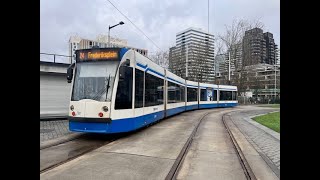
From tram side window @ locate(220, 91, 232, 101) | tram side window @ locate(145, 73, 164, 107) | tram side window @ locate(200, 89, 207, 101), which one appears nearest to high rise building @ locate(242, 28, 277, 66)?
tram side window @ locate(220, 91, 232, 101)

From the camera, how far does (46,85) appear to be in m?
16.3

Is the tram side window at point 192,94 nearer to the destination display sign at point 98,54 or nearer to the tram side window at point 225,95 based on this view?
the tram side window at point 225,95

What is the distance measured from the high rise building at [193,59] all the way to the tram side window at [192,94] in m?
19.9

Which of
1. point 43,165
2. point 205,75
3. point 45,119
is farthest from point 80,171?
point 205,75

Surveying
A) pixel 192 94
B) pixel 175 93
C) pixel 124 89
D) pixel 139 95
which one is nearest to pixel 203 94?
pixel 192 94

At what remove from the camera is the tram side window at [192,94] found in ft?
83.4

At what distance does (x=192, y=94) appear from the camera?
88.4 ft

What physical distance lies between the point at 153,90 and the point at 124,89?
11.9ft

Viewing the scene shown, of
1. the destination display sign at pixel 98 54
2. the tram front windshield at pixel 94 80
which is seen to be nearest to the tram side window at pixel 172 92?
the destination display sign at pixel 98 54
